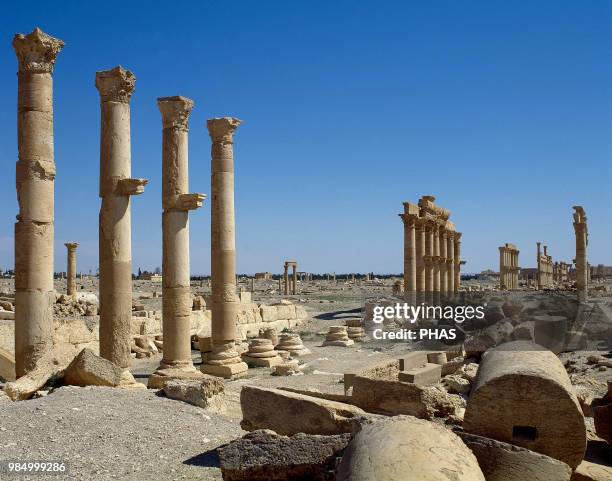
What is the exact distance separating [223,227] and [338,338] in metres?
7.92

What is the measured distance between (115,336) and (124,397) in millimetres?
2950

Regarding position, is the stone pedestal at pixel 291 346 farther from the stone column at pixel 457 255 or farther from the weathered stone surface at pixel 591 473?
the stone column at pixel 457 255

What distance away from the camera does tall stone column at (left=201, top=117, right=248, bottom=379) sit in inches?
661

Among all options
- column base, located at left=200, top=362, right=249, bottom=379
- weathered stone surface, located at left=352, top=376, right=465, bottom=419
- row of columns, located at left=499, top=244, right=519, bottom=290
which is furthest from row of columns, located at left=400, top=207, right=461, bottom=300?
weathered stone surface, located at left=352, top=376, right=465, bottom=419

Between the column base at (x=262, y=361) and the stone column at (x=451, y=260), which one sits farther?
the stone column at (x=451, y=260)

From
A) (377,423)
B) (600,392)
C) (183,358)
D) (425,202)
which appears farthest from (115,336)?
(425,202)

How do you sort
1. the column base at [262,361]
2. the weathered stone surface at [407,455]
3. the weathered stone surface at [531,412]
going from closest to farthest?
the weathered stone surface at [407,455]
the weathered stone surface at [531,412]
the column base at [262,361]

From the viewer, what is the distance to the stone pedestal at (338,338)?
73.5ft

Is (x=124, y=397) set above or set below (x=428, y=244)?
below

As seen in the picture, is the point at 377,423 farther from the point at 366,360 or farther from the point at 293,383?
the point at 366,360

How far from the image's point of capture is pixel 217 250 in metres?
17.0

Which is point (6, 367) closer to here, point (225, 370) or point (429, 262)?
point (225, 370)

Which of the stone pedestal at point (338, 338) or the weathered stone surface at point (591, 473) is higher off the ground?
the weathered stone surface at point (591, 473)

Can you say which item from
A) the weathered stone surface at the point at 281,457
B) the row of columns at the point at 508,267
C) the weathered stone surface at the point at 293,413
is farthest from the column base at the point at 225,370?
the row of columns at the point at 508,267
